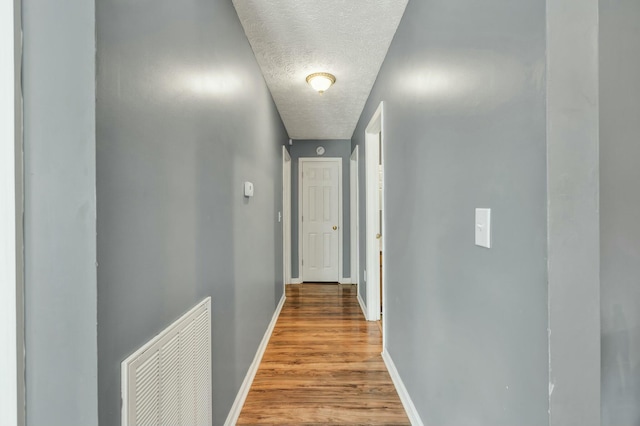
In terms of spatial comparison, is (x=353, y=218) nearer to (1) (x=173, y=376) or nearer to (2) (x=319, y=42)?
(2) (x=319, y=42)

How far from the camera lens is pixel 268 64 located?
240 centimetres

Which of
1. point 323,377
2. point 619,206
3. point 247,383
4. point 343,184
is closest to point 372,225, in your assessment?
point 323,377

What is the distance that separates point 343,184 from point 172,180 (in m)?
3.90

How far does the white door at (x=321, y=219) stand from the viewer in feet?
15.8

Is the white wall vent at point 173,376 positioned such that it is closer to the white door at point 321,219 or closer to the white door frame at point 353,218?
the white door frame at point 353,218

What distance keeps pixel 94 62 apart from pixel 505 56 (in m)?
1.08

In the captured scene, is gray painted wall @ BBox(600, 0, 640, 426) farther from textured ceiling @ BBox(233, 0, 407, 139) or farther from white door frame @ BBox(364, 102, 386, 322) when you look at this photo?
white door frame @ BBox(364, 102, 386, 322)

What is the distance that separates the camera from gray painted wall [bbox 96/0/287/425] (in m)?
0.72

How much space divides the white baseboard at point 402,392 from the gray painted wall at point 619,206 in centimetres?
103

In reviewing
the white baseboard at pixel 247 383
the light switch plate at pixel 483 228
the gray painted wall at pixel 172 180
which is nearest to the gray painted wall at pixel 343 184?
the white baseboard at pixel 247 383

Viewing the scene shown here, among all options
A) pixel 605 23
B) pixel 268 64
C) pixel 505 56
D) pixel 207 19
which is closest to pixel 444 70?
pixel 505 56

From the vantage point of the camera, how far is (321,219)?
4836 millimetres
